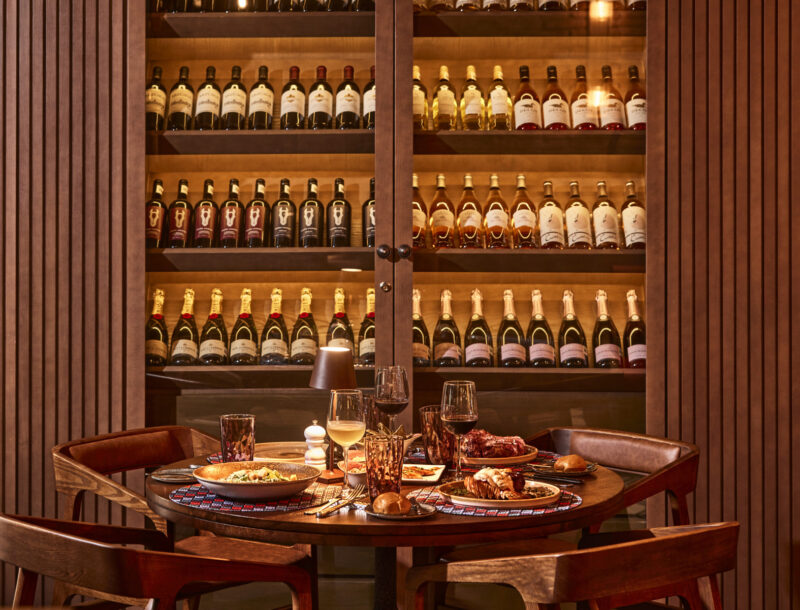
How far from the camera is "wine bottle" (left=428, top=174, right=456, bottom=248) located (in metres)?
2.64

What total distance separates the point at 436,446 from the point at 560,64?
1623mm

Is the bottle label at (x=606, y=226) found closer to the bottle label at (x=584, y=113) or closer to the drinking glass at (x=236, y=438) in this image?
the bottle label at (x=584, y=113)

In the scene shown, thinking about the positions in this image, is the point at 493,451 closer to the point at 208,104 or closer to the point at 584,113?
the point at 584,113

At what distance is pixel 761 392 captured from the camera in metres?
2.41

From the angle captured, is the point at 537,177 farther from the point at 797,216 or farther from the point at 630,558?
the point at 630,558

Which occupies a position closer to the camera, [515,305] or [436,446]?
[436,446]

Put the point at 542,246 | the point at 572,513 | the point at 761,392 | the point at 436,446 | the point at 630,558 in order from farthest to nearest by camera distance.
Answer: the point at 542,246, the point at 761,392, the point at 436,446, the point at 572,513, the point at 630,558

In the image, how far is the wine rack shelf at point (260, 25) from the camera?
2551mm

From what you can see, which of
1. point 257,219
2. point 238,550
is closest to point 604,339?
point 257,219

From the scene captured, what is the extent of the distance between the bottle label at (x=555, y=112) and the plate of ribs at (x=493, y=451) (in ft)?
4.35

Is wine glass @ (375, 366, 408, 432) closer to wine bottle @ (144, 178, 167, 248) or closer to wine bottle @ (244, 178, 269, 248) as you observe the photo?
wine bottle @ (244, 178, 269, 248)

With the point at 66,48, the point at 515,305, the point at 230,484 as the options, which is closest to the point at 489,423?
the point at 515,305

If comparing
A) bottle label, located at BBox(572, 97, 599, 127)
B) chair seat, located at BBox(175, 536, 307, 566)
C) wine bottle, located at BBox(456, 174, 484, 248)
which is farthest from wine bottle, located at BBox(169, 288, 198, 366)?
bottle label, located at BBox(572, 97, 599, 127)

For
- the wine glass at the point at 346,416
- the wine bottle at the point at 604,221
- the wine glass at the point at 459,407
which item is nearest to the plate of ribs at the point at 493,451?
the wine glass at the point at 459,407
